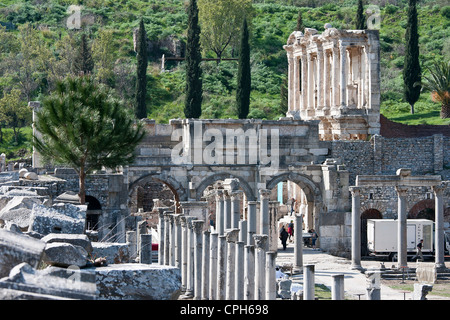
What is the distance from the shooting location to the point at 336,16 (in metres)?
98.8

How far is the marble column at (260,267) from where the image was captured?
763 inches

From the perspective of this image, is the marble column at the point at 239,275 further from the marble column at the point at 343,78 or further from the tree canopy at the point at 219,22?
the tree canopy at the point at 219,22

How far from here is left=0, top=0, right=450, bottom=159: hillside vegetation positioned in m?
73.4

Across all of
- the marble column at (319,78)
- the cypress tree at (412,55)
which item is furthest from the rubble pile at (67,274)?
the cypress tree at (412,55)

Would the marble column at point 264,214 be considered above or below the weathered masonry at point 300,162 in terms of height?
below

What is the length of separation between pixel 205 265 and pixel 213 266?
63 centimetres

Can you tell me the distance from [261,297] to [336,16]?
82184 millimetres

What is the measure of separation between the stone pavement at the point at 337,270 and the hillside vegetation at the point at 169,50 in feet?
73.1

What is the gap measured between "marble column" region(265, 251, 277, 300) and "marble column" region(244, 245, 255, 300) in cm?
133

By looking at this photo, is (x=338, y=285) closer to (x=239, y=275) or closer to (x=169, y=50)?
(x=239, y=275)

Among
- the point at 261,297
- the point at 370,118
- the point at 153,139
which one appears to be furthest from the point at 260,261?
the point at 370,118

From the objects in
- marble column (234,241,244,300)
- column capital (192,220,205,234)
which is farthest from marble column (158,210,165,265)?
marble column (234,241,244,300)

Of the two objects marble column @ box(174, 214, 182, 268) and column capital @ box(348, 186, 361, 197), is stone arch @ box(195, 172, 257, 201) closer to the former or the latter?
column capital @ box(348, 186, 361, 197)
